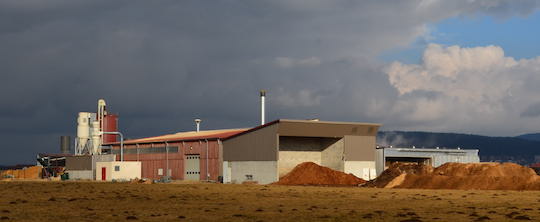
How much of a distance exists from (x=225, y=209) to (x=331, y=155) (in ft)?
172

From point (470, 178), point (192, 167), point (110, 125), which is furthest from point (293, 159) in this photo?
point (110, 125)

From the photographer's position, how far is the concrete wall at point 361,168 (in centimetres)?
8312

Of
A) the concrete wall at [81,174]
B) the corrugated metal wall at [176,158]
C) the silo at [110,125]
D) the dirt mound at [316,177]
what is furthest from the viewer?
the silo at [110,125]

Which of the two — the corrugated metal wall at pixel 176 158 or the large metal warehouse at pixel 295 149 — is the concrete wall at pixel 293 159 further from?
the corrugated metal wall at pixel 176 158

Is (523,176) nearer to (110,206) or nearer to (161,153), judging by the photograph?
(110,206)

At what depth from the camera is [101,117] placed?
12612 centimetres

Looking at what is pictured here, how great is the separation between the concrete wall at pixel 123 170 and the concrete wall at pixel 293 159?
23992mm

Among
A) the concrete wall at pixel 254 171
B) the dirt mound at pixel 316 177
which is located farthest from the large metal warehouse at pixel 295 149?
the dirt mound at pixel 316 177

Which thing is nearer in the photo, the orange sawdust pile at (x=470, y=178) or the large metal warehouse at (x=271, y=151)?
the orange sawdust pile at (x=470, y=178)

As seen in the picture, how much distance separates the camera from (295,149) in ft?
279

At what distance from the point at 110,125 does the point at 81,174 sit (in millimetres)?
17540

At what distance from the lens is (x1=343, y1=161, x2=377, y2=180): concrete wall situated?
273 ft

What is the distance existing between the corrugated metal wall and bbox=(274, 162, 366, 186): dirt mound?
10.5 meters

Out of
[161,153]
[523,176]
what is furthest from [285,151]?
[523,176]
